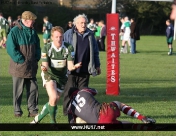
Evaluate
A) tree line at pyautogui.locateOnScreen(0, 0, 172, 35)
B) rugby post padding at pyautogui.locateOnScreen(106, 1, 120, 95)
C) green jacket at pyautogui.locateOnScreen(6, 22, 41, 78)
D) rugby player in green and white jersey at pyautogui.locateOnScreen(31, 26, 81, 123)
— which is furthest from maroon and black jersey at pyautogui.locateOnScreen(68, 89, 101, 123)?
tree line at pyautogui.locateOnScreen(0, 0, 172, 35)

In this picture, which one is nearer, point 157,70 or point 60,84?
point 60,84

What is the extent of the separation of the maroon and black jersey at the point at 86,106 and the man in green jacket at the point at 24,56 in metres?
2.72

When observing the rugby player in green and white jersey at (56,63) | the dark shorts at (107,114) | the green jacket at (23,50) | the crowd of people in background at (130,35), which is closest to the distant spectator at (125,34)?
the crowd of people in background at (130,35)

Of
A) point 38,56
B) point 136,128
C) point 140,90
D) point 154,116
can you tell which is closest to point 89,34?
point 38,56

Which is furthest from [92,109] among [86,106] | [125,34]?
[125,34]

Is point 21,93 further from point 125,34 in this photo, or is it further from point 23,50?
point 125,34

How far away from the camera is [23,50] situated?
33.7ft

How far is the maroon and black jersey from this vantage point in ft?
24.8

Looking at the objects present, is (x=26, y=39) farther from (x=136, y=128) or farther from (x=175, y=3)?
(x=175, y=3)

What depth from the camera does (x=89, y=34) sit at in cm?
1070

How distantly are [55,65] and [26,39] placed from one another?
1283mm

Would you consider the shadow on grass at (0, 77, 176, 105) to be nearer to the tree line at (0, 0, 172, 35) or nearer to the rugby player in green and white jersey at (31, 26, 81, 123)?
the rugby player in green and white jersey at (31, 26, 81, 123)

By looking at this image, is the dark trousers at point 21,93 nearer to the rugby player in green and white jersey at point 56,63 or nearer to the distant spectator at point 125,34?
the rugby player in green and white jersey at point 56,63

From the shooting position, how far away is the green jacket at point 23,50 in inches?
400
